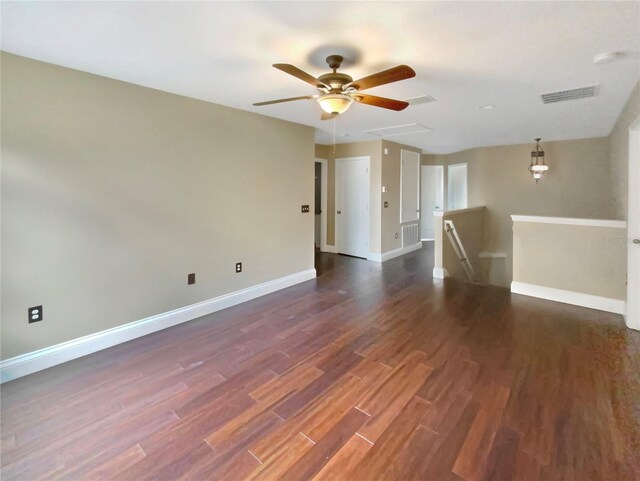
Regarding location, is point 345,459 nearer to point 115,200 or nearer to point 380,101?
point 380,101

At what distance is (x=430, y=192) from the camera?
9023 mm

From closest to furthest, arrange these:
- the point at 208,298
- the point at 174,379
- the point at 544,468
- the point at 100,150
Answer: the point at 544,468, the point at 174,379, the point at 100,150, the point at 208,298

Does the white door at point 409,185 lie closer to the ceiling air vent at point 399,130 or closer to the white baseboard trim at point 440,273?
the ceiling air vent at point 399,130

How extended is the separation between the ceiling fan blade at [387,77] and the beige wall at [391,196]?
4083 millimetres

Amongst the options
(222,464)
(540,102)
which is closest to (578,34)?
(540,102)

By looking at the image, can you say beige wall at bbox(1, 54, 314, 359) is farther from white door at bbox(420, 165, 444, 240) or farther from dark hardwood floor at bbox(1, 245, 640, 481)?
white door at bbox(420, 165, 444, 240)

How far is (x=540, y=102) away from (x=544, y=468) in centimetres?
362

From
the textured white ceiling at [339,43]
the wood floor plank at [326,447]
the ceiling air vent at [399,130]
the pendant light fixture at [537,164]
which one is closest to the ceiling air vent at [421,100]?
the textured white ceiling at [339,43]

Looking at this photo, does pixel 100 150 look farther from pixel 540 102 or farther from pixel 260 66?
pixel 540 102

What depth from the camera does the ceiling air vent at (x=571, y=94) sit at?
3.11m

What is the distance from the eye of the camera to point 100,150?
2828 millimetres

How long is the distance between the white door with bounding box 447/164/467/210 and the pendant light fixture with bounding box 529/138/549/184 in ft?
6.36

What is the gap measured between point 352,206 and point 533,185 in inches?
150

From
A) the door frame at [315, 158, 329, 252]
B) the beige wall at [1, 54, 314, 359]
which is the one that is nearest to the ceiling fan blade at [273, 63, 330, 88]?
the beige wall at [1, 54, 314, 359]
